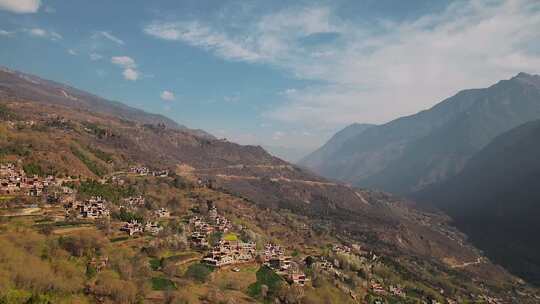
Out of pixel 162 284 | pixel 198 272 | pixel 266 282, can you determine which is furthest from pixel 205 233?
pixel 162 284

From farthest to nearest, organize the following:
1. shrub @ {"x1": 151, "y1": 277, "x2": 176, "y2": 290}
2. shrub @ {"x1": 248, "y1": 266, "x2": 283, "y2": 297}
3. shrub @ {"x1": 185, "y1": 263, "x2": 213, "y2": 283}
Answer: shrub @ {"x1": 248, "y1": 266, "x2": 283, "y2": 297} < shrub @ {"x1": 185, "y1": 263, "x2": 213, "y2": 283} < shrub @ {"x1": 151, "y1": 277, "x2": 176, "y2": 290}

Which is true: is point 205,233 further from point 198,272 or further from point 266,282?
point 198,272

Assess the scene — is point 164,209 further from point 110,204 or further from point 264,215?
point 264,215

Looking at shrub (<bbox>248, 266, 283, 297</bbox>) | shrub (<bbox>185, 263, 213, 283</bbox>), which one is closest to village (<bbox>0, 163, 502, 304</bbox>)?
shrub (<bbox>248, 266, 283, 297</bbox>)

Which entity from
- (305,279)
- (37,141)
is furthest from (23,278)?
→ (37,141)

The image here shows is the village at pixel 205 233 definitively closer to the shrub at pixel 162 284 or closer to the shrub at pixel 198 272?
the shrub at pixel 198 272

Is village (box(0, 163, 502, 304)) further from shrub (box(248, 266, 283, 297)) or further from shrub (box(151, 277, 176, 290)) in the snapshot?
shrub (box(151, 277, 176, 290))

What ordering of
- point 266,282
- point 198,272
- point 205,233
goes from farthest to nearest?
point 205,233 → point 266,282 → point 198,272

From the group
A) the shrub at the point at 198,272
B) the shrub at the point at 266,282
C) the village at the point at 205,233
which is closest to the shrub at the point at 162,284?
the shrub at the point at 198,272
